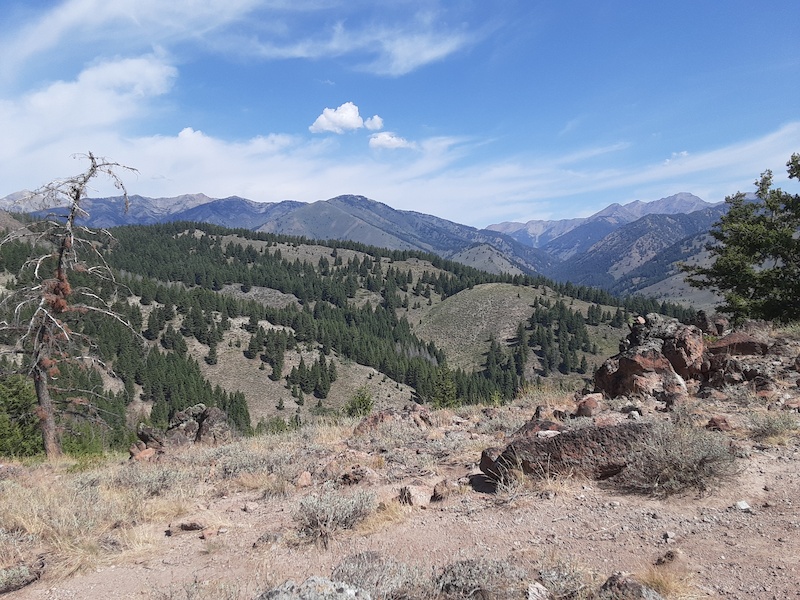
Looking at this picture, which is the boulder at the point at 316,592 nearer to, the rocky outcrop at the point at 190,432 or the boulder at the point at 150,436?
the rocky outcrop at the point at 190,432

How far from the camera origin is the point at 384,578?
4234 millimetres

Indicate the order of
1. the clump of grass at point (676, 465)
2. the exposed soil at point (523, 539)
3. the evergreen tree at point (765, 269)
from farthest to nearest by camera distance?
the evergreen tree at point (765, 269) → the clump of grass at point (676, 465) → the exposed soil at point (523, 539)

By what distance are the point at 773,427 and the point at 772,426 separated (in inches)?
1.2

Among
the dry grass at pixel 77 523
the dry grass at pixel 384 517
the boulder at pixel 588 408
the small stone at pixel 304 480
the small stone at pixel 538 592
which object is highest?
the small stone at pixel 538 592

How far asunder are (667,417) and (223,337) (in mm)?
129349

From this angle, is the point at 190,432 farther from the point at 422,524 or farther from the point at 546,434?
the point at 546,434

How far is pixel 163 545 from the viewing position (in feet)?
19.4

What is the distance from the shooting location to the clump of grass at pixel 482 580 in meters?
3.98

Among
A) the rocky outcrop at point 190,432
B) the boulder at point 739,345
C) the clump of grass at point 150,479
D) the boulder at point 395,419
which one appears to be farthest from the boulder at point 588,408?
the rocky outcrop at point 190,432

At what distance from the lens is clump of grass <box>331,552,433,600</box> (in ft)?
13.3

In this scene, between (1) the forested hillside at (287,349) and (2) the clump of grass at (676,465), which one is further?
(1) the forested hillside at (287,349)

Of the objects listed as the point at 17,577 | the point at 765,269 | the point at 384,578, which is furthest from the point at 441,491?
the point at 765,269

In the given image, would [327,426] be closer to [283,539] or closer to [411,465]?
[411,465]

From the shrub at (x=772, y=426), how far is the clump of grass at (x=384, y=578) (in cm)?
607
